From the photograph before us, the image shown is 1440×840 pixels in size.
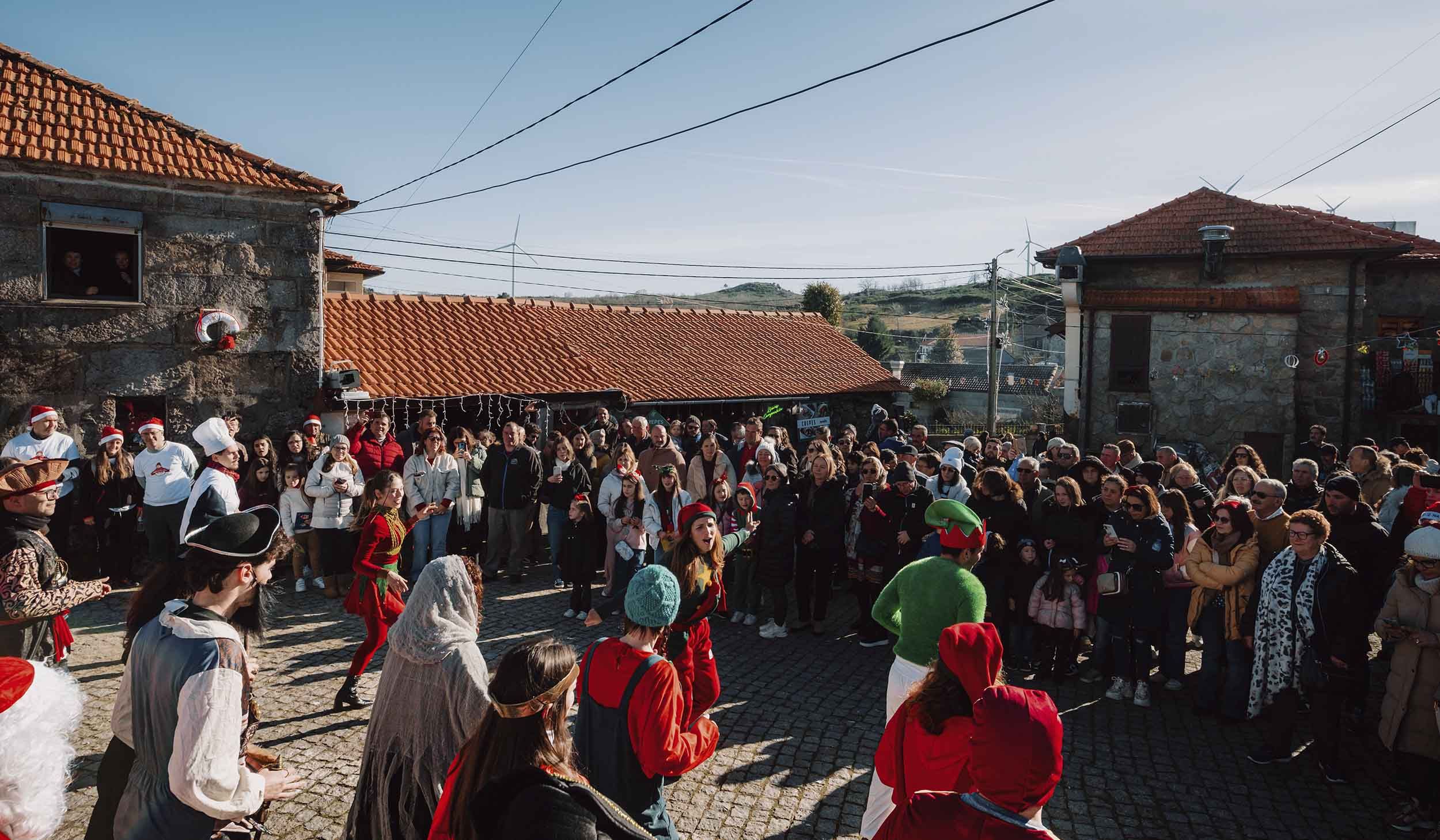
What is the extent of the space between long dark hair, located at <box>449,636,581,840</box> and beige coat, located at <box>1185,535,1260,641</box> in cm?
565

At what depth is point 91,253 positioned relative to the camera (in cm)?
1141

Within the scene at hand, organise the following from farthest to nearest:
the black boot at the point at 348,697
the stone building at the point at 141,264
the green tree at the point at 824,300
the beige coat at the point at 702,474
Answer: the green tree at the point at 824,300
the stone building at the point at 141,264
the beige coat at the point at 702,474
the black boot at the point at 348,697

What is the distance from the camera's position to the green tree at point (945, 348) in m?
52.7

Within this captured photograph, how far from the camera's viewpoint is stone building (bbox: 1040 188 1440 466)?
55.8ft

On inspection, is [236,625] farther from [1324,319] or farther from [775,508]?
[1324,319]

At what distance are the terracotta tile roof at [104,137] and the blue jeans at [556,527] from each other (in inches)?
233

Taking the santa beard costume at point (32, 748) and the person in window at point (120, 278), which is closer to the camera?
the santa beard costume at point (32, 748)

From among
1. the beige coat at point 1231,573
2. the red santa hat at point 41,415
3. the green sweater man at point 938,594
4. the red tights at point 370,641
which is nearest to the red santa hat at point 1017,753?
the green sweater man at point 938,594

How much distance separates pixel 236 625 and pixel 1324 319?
19695 millimetres

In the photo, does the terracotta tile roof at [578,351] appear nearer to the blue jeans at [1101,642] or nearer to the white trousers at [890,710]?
the blue jeans at [1101,642]

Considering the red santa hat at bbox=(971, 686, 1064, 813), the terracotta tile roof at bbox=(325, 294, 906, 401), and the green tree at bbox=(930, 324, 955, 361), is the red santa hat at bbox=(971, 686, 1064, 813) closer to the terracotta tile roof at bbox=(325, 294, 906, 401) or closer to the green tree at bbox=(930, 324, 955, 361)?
the terracotta tile roof at bbox=(325, 294, 906, 401)

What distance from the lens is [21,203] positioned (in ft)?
33.3

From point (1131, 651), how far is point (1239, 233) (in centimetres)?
1419

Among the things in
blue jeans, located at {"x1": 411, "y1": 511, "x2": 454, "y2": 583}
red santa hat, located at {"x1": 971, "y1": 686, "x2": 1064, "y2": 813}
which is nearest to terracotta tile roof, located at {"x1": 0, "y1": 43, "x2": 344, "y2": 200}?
blue jeans, located at {"x1": 411, "y1": 511, "x2": 454, "y2": 583}
